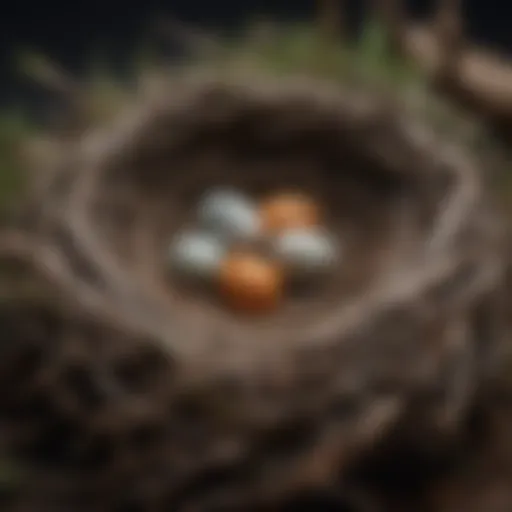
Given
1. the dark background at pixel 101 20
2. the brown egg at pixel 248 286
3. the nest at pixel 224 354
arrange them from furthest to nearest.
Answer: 1. the dark background at pixel 101 20
2. the brown egg at pixel 248 286
3. the nest at pixel 224 354

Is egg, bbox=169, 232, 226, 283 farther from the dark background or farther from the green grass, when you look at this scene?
the dark background

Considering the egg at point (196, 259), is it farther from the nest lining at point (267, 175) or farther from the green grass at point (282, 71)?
the green grass at point (282, 71)

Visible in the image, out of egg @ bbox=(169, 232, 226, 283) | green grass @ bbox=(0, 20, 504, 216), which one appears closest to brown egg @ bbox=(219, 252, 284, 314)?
egg @ bbox=(169, 232, 226, 283)

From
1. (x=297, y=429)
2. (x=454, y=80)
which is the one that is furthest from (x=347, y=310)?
(x=454, y=80)

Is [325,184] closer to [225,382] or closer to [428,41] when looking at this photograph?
[428,41]

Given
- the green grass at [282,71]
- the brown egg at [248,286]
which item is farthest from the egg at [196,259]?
the green grass at [282,71]

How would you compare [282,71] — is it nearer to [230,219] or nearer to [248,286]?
[230,219]
